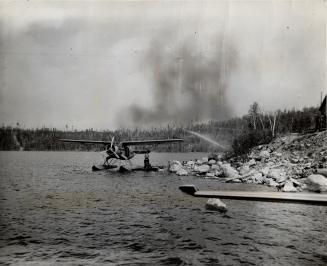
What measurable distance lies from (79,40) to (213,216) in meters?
7.19

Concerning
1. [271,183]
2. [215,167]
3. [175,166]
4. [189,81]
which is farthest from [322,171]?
[175,166]

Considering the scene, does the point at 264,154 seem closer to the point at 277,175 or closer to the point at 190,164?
the point at 277,175

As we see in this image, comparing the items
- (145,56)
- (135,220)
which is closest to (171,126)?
(145,56)

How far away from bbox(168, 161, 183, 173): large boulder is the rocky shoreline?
3.96 m

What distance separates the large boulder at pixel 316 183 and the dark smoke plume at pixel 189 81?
3.60m

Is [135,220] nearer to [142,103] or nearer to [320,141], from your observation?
[142,103]

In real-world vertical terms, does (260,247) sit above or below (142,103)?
below

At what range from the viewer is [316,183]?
9852mm

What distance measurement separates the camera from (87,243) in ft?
24.9

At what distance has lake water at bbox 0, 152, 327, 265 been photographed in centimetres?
679

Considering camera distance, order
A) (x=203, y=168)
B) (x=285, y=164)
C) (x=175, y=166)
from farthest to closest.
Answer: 1. (x=175, y=166)
2. (x=203, y=168)
3. (x=285, y=164)

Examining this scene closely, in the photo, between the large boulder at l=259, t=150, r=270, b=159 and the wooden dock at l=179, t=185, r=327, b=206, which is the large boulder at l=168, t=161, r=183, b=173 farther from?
the wooden dock at l=179, t=185, r=327, b=206

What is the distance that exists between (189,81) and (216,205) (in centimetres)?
453

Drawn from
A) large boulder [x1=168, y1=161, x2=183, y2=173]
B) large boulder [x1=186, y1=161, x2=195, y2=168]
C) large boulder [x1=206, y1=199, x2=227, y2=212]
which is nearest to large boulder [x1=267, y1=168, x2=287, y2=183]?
large boulder [x1=206, y1=199, x2=227, y2=212]
